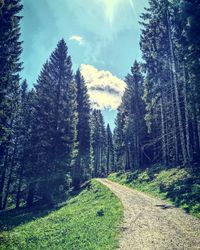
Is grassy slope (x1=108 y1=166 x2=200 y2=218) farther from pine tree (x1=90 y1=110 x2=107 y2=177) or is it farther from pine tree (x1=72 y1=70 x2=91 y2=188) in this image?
pine tree (x1=90 y1=110 x2=107 y2=177)

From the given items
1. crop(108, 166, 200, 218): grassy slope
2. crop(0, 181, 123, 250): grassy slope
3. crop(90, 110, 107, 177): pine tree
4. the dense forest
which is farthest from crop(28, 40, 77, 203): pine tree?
crop(90, 110, 107, 177): pine tree

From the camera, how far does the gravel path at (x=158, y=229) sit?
10565 mm

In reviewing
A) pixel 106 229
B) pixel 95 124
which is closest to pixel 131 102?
pixel 95 124

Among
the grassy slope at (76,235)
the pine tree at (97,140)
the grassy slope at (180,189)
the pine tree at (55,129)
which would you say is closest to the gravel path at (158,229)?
the grassy slope at (76,235)

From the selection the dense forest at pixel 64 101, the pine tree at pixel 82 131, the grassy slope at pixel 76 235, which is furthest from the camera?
the pine tree at pixel 82 131

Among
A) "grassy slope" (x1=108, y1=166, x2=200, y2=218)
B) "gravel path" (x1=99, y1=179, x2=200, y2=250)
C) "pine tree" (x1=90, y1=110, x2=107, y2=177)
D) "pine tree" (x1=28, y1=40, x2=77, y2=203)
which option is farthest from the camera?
"pine tree" (x1=90, y1=110, x2=107, y2=177)

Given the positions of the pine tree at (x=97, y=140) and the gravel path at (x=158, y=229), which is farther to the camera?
the pine tree at (x=97, y=140)

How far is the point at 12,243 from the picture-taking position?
13.3 m

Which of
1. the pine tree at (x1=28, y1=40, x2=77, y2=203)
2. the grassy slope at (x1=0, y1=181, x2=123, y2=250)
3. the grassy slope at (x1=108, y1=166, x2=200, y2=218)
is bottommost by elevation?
the grassy slope at (x1=0, y1=181, x2=123, y2=250)

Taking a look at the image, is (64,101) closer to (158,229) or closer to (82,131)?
(82,131)

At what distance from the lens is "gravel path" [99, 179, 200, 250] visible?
10565 millimetres

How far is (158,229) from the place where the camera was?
41.0ft

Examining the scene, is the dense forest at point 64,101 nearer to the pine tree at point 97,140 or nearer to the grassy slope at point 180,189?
the grassy slope at point 180,189

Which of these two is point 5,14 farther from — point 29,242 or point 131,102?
point 131,102
